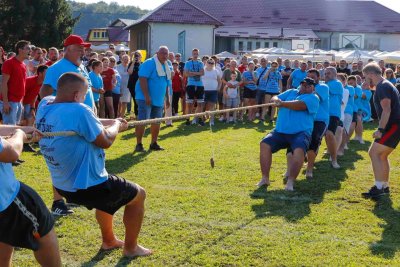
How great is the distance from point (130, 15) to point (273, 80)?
129445 mm

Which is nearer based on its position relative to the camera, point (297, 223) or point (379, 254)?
point (379, 254)

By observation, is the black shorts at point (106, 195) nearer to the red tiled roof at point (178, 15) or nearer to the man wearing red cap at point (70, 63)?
the man wearing red cap at point (70, 63)

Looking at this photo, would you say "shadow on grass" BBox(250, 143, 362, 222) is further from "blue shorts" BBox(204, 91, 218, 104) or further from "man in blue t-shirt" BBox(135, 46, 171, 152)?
"blue shorts" BBox(204, 91, 218, 104)

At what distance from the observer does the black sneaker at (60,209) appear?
621cm

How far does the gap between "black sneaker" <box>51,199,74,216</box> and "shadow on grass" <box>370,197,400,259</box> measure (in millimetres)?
3393

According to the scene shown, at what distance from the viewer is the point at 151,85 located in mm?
10297

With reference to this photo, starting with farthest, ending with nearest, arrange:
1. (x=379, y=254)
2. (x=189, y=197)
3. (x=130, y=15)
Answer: (x=130, y=15) → (x=189, y=197) → (x=379, y=254)

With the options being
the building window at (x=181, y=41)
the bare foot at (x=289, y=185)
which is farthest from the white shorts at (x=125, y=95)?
the building window at (x=181, y=41)

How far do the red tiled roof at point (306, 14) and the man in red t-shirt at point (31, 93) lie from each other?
43690mm

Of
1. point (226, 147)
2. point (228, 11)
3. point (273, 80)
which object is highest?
point (228, 11)

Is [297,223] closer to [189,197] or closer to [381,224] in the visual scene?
[381,224]

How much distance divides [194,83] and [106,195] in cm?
1059

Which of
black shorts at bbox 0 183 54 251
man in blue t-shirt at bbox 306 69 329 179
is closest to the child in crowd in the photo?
man in blue t-shirt at bbox 306 69 329 179

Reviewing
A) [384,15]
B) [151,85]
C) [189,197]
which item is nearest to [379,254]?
[189,197]
